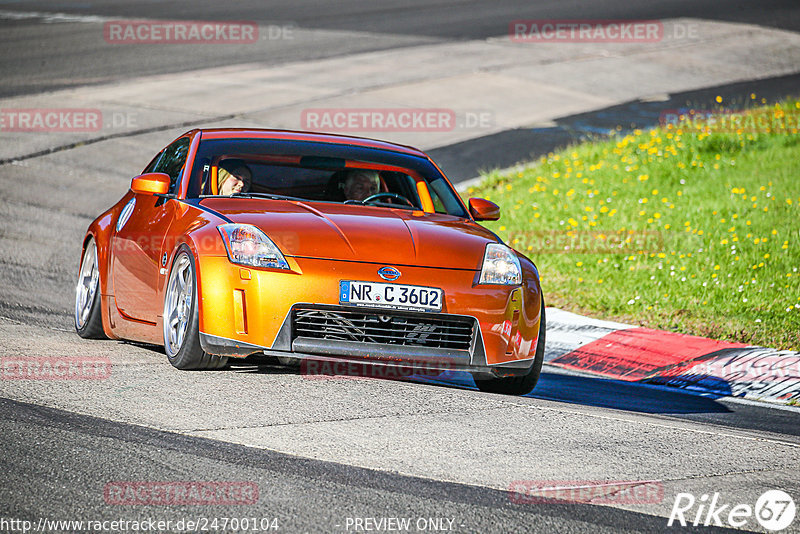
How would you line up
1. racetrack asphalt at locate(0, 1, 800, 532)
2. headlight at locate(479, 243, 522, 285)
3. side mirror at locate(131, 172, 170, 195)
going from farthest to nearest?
side mirror at locate(131, 172, 170, 195) < headlight at locate(479, 243, 522, 285) < racetrack asphalt at locate(0, 1, 800, 532)

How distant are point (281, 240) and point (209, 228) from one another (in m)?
0.41

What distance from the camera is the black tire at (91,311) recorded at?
7254 millimetres

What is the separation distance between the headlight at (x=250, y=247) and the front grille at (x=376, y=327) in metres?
0.30

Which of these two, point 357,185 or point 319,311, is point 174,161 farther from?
point 319,311

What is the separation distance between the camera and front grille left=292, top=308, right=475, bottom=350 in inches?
222

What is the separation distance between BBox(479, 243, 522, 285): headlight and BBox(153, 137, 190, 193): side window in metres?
2.04

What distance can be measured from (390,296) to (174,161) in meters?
2.36

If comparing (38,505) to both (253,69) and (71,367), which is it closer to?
(71,367)

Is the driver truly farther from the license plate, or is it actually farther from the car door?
the license plate

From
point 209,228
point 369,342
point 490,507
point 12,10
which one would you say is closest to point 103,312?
point 209,228

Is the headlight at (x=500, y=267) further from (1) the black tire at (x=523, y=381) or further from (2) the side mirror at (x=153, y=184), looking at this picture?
(2) the side mirror at (x=153, y=184)

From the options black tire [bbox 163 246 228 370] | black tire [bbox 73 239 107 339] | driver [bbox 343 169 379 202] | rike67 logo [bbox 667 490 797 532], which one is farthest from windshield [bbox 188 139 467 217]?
rike67 logo [bbox 667 490 797 532]

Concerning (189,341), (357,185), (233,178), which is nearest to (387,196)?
(357,185)

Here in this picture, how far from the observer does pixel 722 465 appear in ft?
16.1
